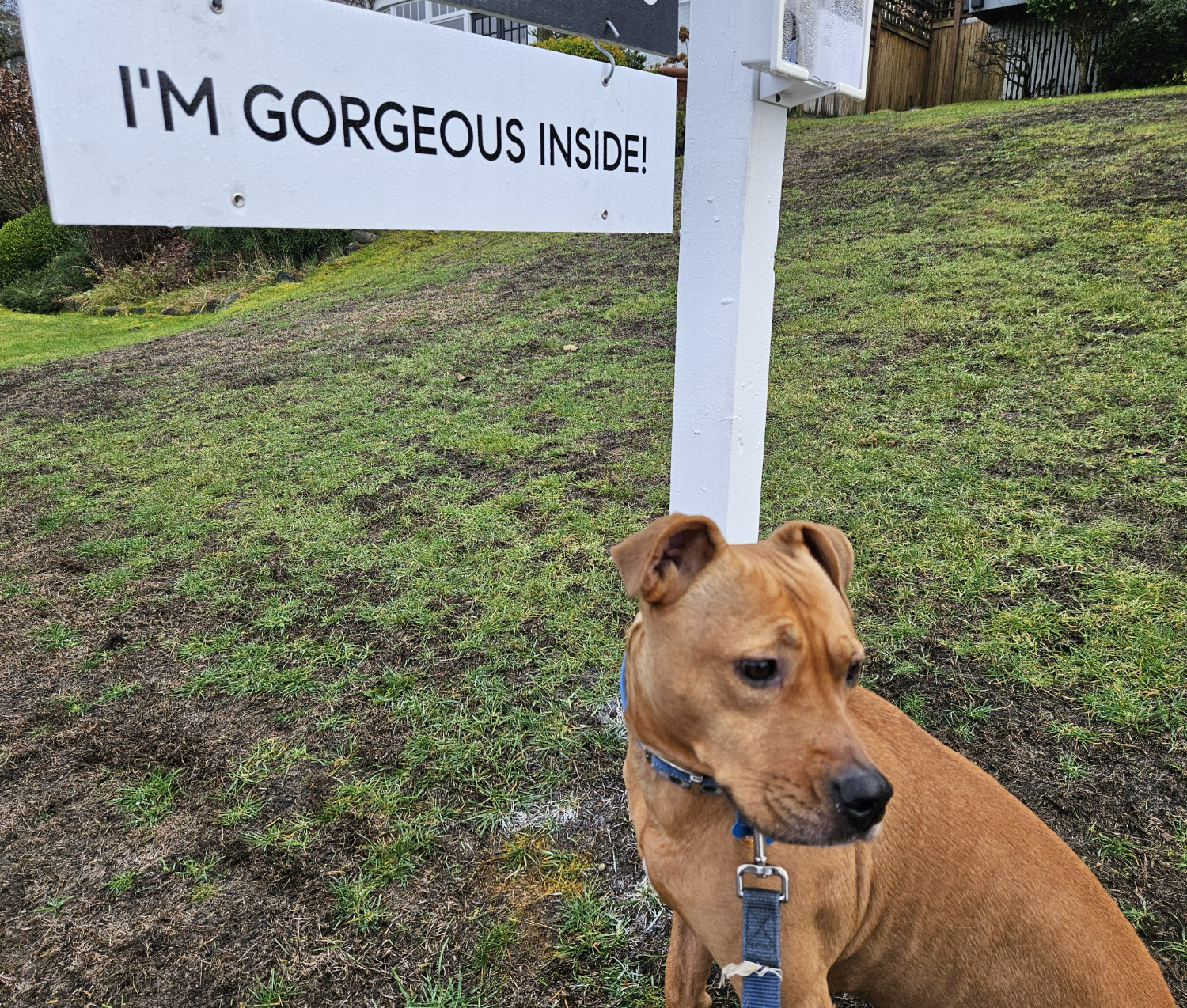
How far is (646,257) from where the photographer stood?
991 centimetres

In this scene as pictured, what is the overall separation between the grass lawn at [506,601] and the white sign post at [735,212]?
129 centimetres

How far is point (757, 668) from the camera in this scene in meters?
1.45

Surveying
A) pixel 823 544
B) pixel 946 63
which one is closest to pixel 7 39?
pixel 946 63

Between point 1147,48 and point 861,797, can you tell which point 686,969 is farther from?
point 1147,48

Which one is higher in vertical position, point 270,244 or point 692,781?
point 270,244

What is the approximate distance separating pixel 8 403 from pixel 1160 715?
33.8ft

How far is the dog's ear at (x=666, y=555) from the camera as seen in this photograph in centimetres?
151

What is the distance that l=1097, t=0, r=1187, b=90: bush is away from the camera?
1200 cm


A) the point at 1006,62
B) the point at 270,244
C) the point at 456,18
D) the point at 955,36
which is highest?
the point at 955,36

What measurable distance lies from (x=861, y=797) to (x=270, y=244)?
16320 millimetres

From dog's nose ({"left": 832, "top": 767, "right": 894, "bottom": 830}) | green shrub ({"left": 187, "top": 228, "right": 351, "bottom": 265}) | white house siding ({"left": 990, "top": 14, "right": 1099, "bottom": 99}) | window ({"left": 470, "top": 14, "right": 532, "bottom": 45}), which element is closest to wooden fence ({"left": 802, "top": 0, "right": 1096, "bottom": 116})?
white house siding ({"left": 990, "top": 14, "right": 1099, "bottom": 99})

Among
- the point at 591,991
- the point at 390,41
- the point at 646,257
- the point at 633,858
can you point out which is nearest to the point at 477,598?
the point at 633,858

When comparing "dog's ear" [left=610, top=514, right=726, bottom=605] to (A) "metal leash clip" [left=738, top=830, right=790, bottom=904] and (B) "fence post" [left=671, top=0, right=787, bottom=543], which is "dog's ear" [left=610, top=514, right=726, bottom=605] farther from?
(B) "fence post" [left=671, top=0, right=787, bottom=543]

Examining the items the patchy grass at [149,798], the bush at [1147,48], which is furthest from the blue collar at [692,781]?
the bush at [1147,48]
